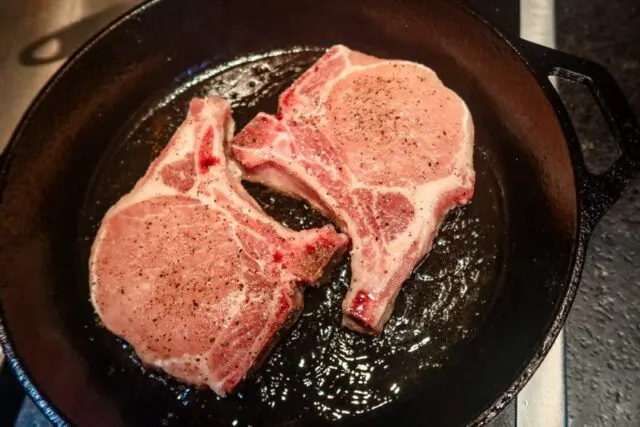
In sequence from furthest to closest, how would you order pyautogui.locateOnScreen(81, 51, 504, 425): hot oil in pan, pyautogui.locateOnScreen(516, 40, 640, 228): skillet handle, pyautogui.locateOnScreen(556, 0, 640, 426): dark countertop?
pyautogui.locateOnScreen(556, 0, 640, 426): dark countertop
pyautogui.locateOnScreen(81, 51, 504, 425): hot oil in pan
pyautogui.locateOnScreen(516, 40, 640, 228): skillet handle

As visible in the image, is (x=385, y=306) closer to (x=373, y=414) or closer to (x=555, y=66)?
(x=373, y=414)

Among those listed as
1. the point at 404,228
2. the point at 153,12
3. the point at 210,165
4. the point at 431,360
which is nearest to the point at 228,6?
the point at 153,12

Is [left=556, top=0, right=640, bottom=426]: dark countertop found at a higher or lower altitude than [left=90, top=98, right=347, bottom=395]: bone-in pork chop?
lower

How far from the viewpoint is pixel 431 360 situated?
2104mm

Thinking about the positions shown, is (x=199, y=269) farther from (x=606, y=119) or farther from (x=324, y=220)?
(x=606, y=119)

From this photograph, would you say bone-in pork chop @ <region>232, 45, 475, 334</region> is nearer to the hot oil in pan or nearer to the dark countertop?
the hot oil in pan

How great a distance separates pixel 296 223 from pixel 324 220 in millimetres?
103

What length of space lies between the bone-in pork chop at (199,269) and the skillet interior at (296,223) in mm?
160

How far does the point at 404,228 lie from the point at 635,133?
2.63 feet

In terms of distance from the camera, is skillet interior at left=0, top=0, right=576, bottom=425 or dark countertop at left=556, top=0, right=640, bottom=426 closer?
skillet interior at left=0, top=0, right=576, bottom=425

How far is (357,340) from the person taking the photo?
6.97 feet

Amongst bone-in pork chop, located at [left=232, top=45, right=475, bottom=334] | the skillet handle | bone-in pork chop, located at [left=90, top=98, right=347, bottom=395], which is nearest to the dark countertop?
the skillet handle

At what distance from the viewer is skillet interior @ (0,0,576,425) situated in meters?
2.05

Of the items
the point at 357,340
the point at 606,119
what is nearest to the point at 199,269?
the point at 357,340
